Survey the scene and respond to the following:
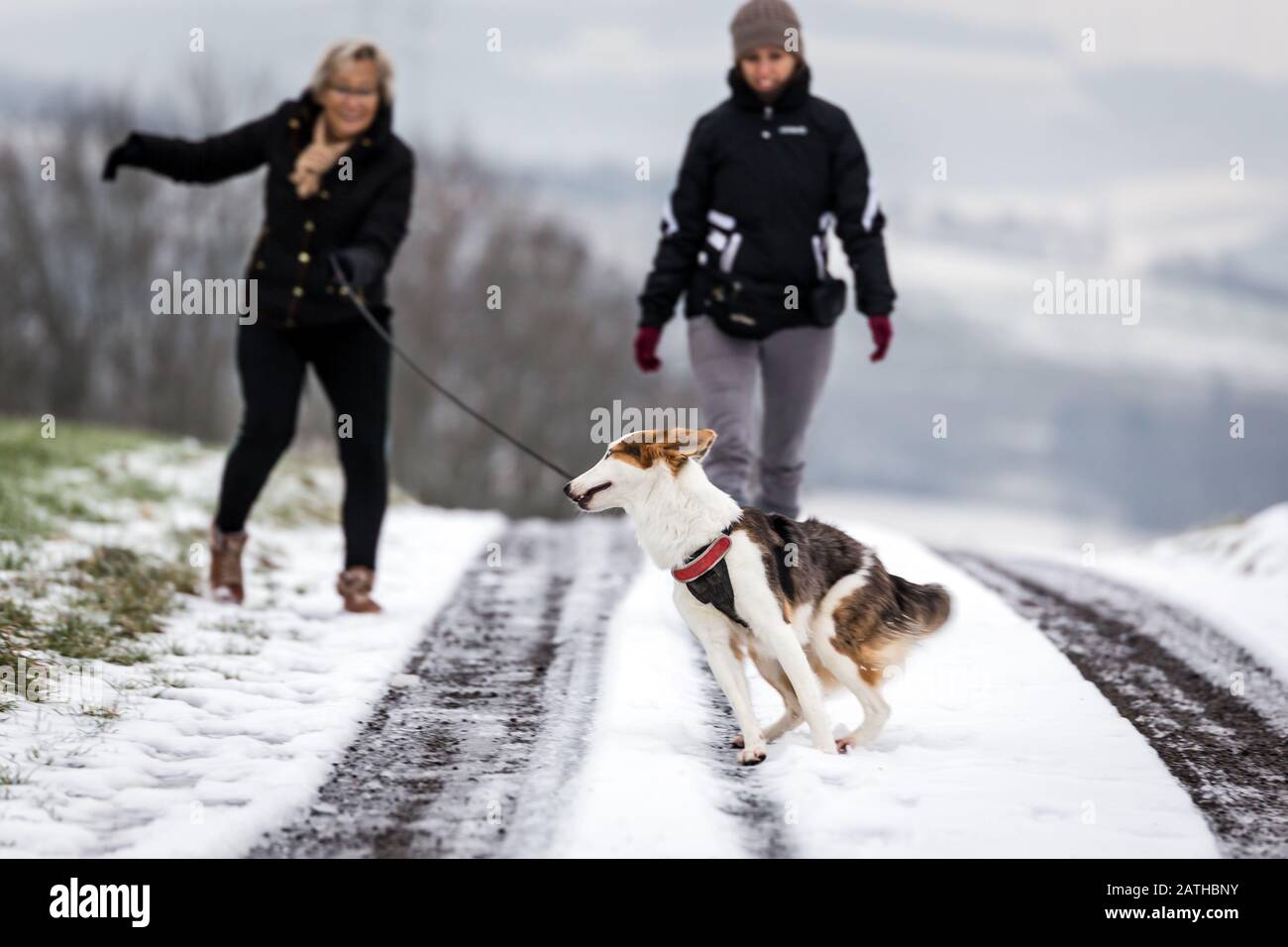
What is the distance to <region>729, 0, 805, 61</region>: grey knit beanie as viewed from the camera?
5.97 m

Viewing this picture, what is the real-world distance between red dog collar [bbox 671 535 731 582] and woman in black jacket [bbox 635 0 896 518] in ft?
6.18

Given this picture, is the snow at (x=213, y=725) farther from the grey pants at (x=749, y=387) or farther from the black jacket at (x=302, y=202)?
the grey pants at (x=749, y=387)

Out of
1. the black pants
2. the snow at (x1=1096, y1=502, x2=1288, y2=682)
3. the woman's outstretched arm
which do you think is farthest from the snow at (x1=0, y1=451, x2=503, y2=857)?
the snow at (x1=1096, y1=502, x2=1288, y2=682)

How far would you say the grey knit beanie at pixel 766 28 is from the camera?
5.97 metres

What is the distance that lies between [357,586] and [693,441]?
296 centimetres

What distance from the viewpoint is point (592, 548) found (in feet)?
31.3

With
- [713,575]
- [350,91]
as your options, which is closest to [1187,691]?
[713,575]

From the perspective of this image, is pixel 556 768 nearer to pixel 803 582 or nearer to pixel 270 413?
pixel 803 582

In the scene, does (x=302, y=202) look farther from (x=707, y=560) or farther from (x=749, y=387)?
(x=707, y=560)

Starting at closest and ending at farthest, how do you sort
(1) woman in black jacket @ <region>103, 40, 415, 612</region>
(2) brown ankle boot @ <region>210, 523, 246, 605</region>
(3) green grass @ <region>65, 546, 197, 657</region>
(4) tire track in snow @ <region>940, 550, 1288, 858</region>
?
(4) tire track in snow @ <region>940, 550, 1288, 858</region> → (3) green grass @ <region>65, 546, 197, 657</region> → (1) woman in black jacket @ <region>103, 40, 415, 612</region> → (2) brown ankle boot @ <region>210, 523, 246, 605</region>

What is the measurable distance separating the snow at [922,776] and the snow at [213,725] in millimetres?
1005

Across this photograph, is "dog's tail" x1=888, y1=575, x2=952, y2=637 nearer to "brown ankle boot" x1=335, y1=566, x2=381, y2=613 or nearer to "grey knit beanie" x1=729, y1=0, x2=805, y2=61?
"grey knit beanie" x1=729, y1=0, x2=805, y2=61

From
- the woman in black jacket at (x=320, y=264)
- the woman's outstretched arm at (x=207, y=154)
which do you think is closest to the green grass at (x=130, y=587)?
the woman in black jacket at (x=320, y=264)

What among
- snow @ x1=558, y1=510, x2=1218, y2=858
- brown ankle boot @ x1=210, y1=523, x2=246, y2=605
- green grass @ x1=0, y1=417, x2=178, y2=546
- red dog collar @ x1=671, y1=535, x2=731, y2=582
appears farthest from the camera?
green grass @ x1=0, y1=417, x2=178, y2=546
